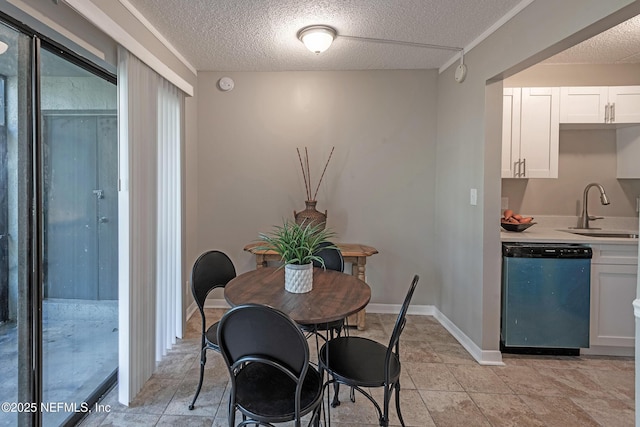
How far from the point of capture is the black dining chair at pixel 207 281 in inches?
75.3

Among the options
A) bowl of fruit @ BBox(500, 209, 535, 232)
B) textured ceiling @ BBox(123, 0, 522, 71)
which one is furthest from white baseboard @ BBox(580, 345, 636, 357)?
textured ceiling @ BBox(123, 0, 522, 71)

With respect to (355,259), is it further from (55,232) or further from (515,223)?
(55,232)

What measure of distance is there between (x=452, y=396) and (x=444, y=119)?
2.40 metres

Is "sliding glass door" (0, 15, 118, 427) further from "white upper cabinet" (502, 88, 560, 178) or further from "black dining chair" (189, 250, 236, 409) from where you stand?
"white upper cabinet" (502, 88, 560, 178)

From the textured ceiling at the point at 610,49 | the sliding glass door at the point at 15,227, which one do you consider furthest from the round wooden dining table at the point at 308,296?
the textured ceiling at the point at 610,49

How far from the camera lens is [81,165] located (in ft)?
6.97

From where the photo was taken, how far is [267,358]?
1222 mm

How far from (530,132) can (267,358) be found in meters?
2.87

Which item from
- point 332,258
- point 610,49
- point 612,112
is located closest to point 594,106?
point 612,112

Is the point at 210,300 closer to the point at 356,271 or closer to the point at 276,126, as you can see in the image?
the point at 356,271

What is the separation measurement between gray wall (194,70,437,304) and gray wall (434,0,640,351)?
0.23 m

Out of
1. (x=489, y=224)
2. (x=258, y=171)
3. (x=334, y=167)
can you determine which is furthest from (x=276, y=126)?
(x=489, y=224)

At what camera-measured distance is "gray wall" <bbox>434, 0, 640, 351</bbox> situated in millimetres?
1814

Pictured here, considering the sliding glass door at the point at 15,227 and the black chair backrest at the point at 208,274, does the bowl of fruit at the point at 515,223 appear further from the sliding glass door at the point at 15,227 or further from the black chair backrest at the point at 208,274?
the sliding glass door at the point at 15,227
